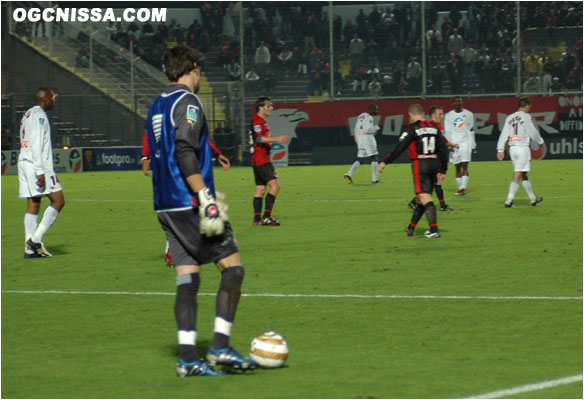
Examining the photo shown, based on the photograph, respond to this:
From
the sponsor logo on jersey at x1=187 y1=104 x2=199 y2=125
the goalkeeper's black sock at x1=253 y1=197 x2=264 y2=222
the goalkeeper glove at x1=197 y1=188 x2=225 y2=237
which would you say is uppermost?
the sponsor logo on jersey at x1=187 y1=104 x2=199 y2=125

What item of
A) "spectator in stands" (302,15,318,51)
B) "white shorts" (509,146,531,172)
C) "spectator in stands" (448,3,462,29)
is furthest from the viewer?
"spectator in stands" (302,15,318,51)

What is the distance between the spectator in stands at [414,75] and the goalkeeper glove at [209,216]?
116 feet

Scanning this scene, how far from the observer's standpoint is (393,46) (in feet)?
142

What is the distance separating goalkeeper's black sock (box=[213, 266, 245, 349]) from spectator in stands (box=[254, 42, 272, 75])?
36.3m

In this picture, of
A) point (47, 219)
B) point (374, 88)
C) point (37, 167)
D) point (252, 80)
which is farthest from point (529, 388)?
point (252, 80)

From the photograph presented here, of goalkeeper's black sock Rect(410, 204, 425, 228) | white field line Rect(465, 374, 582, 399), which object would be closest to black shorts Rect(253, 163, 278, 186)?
goalkeeper's black sock Rect(410, 204, 425, 228)

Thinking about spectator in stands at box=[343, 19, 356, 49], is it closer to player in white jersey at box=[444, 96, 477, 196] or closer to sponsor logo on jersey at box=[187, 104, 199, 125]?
player in white jersey at box=[444, 96, 477, 196]

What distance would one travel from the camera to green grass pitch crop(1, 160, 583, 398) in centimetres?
625

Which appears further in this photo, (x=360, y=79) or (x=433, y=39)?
(x=433, y=39)

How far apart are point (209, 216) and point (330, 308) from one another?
117 inches

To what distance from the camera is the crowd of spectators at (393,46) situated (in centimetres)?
4091

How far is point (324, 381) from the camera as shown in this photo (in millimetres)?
6188

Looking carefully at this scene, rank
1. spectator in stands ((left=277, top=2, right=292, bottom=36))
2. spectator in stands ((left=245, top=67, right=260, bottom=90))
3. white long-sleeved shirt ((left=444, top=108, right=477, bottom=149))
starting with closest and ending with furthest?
white long-sleeved shirt ((left=444, top=108, right=477, bottom=149)) < spectator in stands ((left=245, top=67, right=260, bottom=90)) < spectator in stands ((left=277, top=2, right=292, bottom=36))

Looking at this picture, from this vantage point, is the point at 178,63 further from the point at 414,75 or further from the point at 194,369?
the point at 414,75
